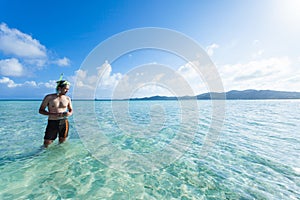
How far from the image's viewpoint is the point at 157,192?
3611 millimetres

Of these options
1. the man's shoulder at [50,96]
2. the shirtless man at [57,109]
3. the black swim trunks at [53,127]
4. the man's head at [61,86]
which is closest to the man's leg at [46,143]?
the shirtless man at [57,109]

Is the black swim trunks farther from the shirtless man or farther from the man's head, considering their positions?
the man's head

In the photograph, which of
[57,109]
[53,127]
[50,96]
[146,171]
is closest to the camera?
[146,171]

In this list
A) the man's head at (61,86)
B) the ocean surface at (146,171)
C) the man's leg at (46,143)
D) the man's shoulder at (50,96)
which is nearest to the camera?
the ocean surface at (146,171)

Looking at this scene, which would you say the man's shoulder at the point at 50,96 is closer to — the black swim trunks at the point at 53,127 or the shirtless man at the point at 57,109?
the shirtless man at the point at 57,109

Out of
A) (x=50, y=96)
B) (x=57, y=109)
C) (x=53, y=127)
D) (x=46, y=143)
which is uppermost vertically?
(x=50, y=96)

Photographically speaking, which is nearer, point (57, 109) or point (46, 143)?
point (57, 109)

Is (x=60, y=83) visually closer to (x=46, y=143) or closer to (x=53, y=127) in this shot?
(x=53, y=127)

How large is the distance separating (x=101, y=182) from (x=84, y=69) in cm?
477

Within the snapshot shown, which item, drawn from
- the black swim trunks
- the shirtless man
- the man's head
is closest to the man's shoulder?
the shirtless man

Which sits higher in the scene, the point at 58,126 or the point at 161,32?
the point at 161,32

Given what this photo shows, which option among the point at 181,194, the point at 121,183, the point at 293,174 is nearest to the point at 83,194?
the point at 121,183

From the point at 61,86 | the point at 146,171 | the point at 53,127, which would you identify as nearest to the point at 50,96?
the point at 61,86

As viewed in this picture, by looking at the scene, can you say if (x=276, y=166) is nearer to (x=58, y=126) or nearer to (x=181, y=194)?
(x=181, y=194)
